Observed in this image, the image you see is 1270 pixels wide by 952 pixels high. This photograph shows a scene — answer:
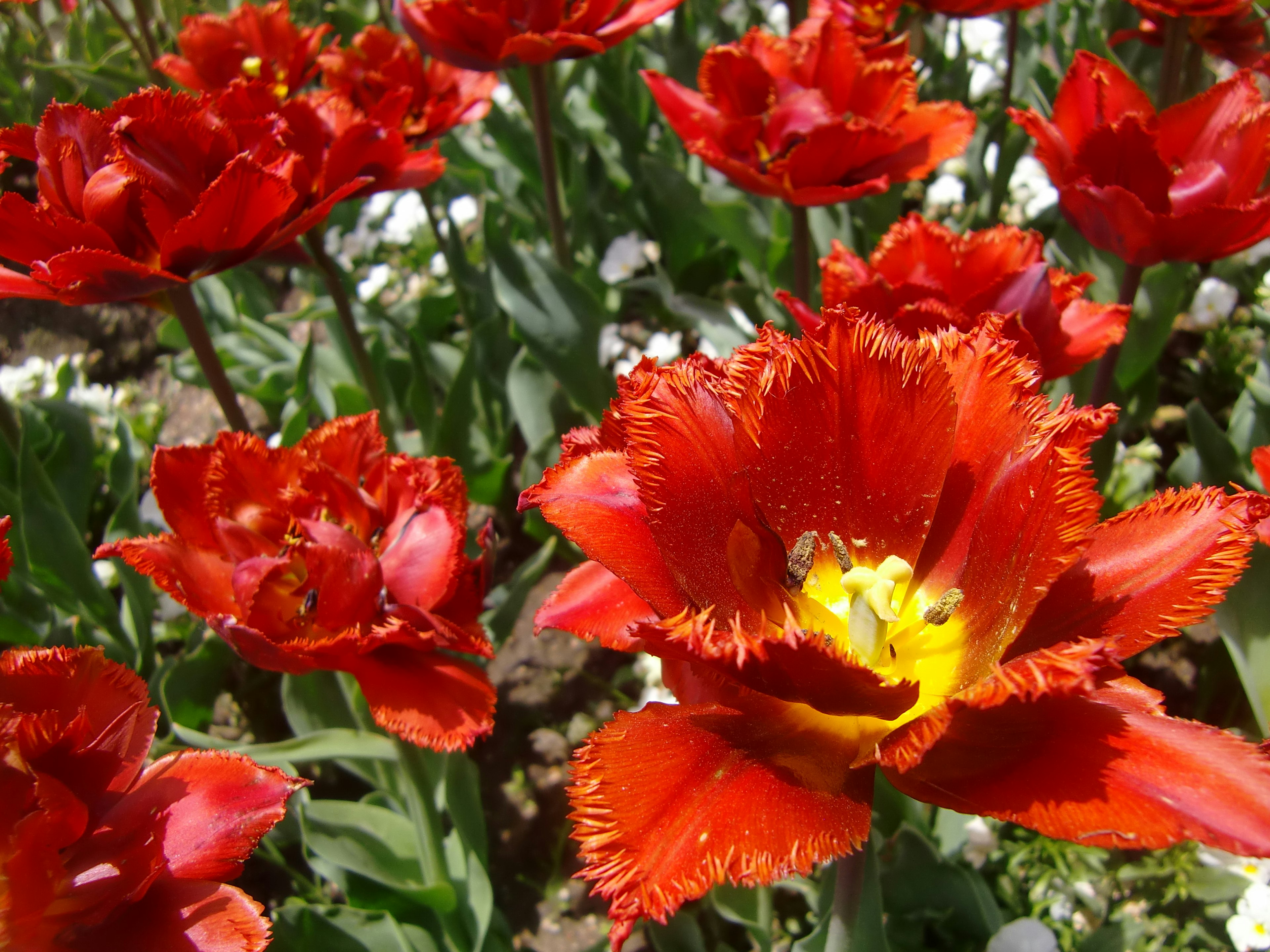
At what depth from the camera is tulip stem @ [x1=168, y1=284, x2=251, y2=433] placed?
1.30m

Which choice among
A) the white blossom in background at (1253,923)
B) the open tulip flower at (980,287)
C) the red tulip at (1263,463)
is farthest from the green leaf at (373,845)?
the red tulip at (1263,463)

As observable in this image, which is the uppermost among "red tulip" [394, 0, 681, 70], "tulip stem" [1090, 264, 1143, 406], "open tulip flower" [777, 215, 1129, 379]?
"red tulip" [394, 0, 681, 70]

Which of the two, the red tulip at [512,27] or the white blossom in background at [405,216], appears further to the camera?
the white blossom in background at [405,216]

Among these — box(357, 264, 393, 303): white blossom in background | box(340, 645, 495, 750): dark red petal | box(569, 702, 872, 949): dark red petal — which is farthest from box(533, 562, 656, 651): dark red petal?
box(357, 264, 393, 303): white blossom in background

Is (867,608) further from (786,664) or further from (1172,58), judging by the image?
(1172,58)

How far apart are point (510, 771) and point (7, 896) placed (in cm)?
131

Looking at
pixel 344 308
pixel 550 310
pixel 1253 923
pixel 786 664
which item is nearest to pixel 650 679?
pixel 550 310

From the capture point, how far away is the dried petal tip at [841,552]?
863 millimetres

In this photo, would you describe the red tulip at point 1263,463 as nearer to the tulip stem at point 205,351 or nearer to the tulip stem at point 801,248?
the tulip stem at point 801,248

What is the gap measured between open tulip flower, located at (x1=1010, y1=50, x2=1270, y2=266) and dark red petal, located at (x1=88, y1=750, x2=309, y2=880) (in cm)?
123

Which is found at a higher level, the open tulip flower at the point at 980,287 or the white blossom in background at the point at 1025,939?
the open tulip flower at the point at 980,287

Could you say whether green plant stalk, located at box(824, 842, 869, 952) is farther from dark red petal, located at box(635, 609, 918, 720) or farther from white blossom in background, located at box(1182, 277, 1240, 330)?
white blossom in background, located at box(1182, 277, 1240, 330)

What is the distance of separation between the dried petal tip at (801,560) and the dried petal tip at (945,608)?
0.40 feet

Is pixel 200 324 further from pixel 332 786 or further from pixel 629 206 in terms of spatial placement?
pixel 629 206
